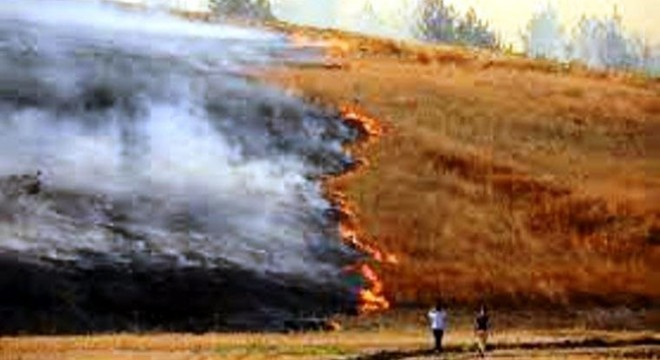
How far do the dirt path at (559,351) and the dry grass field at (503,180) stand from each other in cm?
779

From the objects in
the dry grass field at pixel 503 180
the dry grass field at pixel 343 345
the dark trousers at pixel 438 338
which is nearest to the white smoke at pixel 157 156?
the dry grass field at pixel 503 180

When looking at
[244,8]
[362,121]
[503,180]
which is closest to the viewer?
[503,180]

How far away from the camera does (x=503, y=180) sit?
58156 millimetres

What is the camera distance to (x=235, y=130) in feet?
194

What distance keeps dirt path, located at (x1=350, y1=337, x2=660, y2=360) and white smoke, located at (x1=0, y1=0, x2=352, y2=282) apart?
33.2ft

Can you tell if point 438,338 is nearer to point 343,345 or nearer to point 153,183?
point 343,345

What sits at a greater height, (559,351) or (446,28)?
(446,28)

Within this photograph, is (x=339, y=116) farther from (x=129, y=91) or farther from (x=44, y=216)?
(x=44, y=216)

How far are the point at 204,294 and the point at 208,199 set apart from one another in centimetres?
823

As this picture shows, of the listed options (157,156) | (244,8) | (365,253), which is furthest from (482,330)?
(244,8)

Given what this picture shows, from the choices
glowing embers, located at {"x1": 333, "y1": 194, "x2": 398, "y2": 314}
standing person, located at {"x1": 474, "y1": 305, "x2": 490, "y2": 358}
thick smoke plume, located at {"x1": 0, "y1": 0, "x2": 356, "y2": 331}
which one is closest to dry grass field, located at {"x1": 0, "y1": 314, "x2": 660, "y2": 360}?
standing person, located at {"x1": 474, "y1": 305, "x2": 490, "y2": 358}

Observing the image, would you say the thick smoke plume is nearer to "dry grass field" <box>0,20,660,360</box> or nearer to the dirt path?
"dry grass field" <box>0,20,660,360</box>

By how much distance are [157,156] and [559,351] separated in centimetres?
2221

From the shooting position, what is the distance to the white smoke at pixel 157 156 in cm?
4694
